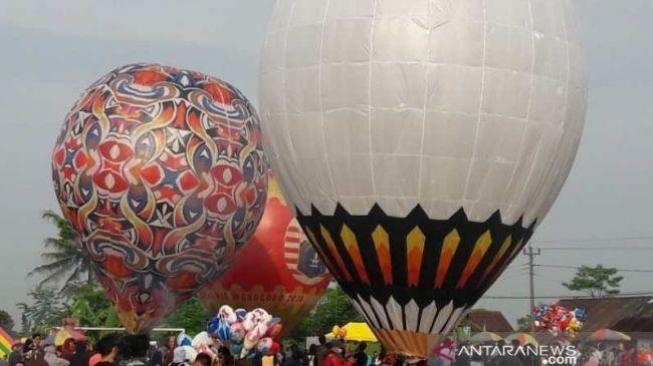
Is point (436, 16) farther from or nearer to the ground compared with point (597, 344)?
farther from the ground

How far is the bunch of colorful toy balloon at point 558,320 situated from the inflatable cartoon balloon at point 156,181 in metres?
12.3

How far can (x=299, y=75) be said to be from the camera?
1728 cm

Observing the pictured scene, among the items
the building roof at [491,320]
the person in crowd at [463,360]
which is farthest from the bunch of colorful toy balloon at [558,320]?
the building roof at [491,320]

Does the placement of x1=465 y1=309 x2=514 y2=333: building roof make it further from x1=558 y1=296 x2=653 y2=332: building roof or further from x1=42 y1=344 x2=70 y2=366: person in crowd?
x1=42 y1=344 x2=70 y2=366: person in crowd

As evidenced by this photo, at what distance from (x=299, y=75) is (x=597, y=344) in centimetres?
837

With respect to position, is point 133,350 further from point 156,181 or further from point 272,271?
point 272,271

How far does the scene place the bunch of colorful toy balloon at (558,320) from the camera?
32562mm

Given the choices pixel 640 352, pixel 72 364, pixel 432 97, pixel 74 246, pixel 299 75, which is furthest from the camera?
pixel 74 246

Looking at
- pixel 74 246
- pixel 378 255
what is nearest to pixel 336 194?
pixel 378 255

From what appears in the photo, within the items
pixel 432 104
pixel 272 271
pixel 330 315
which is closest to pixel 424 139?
pixel 432 104

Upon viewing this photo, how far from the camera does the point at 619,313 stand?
5328 centimetres

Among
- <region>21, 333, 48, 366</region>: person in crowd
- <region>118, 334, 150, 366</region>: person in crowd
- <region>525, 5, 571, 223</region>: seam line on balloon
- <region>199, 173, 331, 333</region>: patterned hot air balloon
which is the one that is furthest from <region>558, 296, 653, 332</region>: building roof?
<region>118, 334, 150, 366</region>: person in crowd

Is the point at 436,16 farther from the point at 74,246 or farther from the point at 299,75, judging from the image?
the point at 74,246

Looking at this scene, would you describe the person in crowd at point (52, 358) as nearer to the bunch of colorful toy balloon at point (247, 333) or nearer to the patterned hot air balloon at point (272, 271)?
the bunch of colorful toy balloon at point (247, 333)
